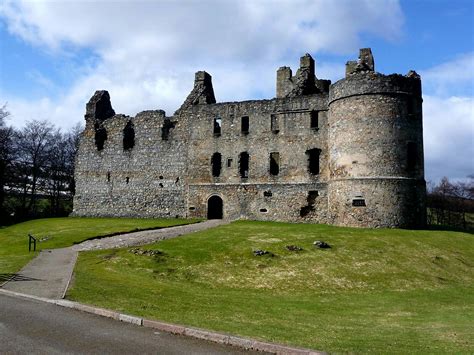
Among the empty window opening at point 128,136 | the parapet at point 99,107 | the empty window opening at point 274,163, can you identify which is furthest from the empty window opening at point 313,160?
the parapet at point 99,107

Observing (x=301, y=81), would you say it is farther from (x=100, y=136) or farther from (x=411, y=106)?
(x=100, y=136)

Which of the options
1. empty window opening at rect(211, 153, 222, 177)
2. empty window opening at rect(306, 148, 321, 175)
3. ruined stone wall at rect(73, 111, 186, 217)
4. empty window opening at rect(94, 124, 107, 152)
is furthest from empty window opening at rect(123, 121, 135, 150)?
empty window opening at rect(306, 148, 321, 175)

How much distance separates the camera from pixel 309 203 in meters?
33.3

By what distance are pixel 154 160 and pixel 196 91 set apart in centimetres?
681

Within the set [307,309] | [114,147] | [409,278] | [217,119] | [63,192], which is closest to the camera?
[307,309]

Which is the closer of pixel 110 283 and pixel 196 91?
A: pixel 110 283

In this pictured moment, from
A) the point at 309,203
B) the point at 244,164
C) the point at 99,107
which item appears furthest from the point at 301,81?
the point at 99,107

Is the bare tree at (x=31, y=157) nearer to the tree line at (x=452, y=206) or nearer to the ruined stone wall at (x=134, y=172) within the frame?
the ruined stone wall at (x=134, y=172)

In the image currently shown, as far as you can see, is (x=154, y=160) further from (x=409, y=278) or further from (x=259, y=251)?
(x=409, y=278)

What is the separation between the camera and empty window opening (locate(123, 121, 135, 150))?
4094 centimetres

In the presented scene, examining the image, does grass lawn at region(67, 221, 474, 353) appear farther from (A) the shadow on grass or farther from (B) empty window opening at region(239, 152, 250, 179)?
(B) empty window opening at region(239, 152, 250, 179)

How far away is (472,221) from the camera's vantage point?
62.1 m

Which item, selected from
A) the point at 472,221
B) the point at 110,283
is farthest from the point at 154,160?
the point at 472,221

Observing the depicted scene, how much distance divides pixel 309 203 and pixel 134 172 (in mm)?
15794
